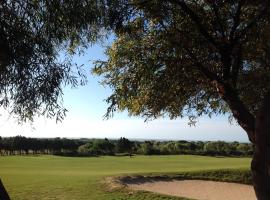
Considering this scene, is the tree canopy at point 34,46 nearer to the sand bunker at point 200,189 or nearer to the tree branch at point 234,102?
the tree branch at point 234,102

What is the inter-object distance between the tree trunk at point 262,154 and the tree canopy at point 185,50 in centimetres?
173

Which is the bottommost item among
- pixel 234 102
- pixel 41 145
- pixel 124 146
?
pixel 234 102

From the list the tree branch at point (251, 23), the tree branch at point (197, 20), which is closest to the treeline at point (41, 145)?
the tree branch at point (251, 23)

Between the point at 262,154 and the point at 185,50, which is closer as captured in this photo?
the point at 262,154

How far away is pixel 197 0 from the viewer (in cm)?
1595

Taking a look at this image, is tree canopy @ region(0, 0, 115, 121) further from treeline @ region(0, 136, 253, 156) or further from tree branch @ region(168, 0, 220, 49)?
treeline @ region(0, 136, 253, 156)

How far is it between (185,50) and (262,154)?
13.6 ft

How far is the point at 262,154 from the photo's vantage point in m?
12.2

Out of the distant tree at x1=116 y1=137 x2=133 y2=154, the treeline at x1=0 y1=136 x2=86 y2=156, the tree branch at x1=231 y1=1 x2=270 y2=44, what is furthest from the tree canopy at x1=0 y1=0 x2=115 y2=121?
the treeline at x1=0 y1=136 x2=86 y2=156

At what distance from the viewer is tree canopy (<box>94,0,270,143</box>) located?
14.7 m

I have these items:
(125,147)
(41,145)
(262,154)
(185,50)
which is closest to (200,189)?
(185,50)

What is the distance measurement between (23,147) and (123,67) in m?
65.8

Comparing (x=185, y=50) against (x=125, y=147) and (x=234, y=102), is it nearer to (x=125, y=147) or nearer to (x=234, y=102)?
(x=234, y=102)

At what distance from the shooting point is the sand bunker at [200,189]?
2591 centimetres
